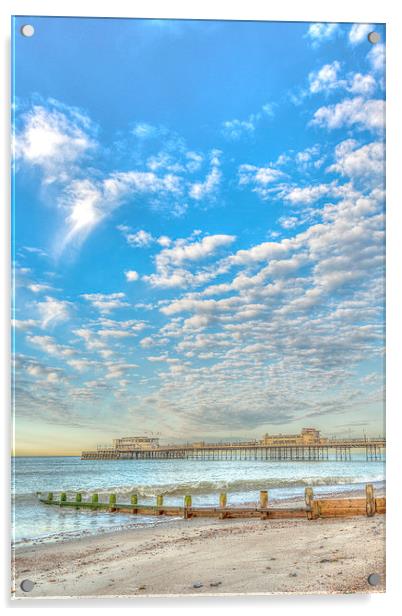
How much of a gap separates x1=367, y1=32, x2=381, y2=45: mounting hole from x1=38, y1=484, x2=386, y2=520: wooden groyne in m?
2.85

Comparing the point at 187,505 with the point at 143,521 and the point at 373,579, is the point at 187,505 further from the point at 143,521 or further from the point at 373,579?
the point at 373,579

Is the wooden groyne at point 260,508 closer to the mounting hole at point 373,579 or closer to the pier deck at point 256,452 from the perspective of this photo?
the pier deck at point 256,452

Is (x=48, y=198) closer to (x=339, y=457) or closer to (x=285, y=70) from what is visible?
(x=285, y=70)

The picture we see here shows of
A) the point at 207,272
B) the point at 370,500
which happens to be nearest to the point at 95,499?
the point at 207,272

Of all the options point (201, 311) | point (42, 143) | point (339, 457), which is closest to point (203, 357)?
point (201, 311)

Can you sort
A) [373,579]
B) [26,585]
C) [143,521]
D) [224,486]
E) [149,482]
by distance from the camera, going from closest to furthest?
[26,585], [373,579], [149,482], [224,486], [143,521]

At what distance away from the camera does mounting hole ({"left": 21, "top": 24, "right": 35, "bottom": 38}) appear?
155 inches

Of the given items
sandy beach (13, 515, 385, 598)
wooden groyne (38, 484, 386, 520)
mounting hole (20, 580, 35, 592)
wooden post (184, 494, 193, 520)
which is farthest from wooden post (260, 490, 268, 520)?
mounting hole (20, 580, 35, 592)

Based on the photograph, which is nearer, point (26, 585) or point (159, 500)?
point (26, 585)

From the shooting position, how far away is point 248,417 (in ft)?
13.7

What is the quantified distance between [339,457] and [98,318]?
69.6 inches

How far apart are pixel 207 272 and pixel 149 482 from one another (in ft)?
4.58

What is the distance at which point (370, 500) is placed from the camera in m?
4.10

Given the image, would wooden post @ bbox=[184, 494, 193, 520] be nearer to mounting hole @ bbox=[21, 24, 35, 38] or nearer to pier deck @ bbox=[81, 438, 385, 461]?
pier deck @ bbox=[81, 438, 385, 461]
